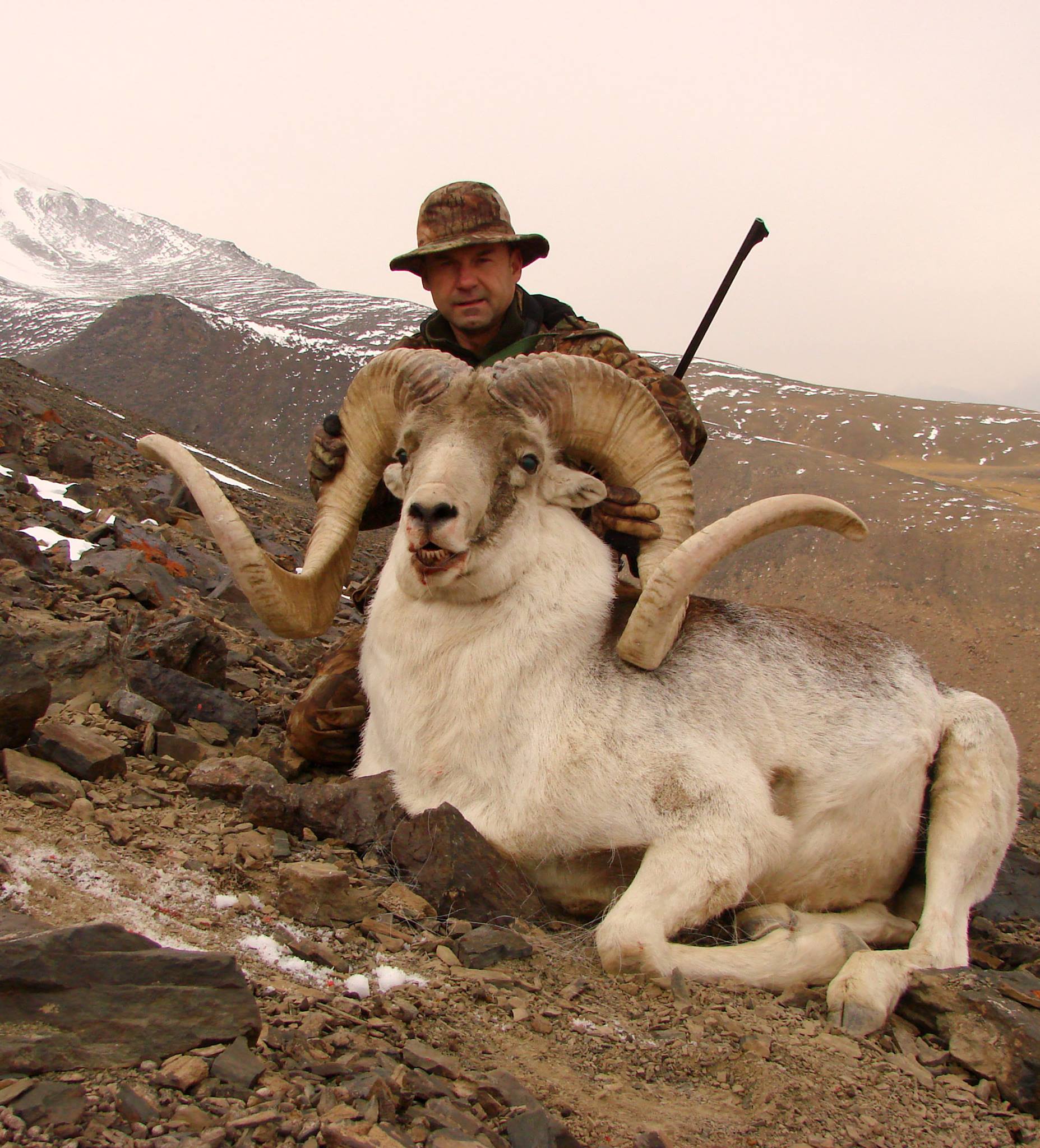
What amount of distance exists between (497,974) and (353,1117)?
1460mm

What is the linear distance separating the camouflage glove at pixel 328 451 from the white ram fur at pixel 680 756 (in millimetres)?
818

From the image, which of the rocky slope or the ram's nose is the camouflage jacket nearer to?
the ram's nose

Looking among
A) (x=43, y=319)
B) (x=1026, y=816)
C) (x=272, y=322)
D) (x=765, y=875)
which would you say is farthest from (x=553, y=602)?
(x=43, y=319)

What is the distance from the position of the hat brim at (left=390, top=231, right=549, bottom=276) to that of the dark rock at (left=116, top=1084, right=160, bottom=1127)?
5080mm

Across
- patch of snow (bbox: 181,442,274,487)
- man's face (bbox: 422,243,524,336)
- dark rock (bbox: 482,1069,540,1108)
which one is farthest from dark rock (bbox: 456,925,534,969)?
patch of snow (bbox: 181,442,274,487)

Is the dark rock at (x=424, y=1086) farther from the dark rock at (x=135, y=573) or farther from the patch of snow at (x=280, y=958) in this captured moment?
the dark rock at (x=135, y=573)

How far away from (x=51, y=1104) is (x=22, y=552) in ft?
20.1

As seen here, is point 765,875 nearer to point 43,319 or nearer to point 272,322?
point 272,322

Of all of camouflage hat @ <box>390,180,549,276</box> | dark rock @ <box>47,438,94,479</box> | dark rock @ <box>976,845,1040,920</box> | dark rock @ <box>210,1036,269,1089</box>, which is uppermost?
camouflage hat @ <box>390,180,549,276</box>

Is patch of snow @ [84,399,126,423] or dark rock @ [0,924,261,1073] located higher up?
dark rock @ [0,924,261,1073]

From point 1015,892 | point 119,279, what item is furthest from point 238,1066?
point 119,279

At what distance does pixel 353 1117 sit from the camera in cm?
221

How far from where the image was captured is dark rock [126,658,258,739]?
572cm

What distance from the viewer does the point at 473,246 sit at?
614 cm
